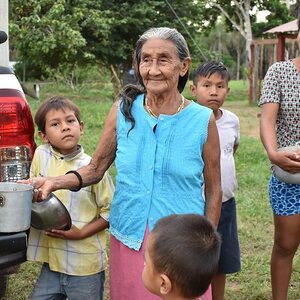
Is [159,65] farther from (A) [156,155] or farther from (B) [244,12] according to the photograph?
(B) [244,12]

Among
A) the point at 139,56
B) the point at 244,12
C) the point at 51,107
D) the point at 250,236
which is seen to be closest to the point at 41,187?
the point at 51,107

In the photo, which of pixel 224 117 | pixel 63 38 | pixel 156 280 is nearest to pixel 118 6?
pixel 63 38

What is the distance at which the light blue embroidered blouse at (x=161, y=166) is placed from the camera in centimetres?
237

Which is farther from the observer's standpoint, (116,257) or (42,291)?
(42,291)

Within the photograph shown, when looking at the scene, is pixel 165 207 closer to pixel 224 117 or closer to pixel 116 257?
pixel 116 257

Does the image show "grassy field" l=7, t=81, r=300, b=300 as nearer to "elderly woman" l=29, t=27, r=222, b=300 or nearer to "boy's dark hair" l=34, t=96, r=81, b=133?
"boy's dark hair" l=34, t=96, r=81, b=133

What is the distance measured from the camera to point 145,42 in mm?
2369

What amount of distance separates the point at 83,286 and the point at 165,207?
2.05ft

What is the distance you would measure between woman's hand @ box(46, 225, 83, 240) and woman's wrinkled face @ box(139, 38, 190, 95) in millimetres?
715

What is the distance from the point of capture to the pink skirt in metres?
2.42

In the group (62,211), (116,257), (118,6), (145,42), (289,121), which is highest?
(118,6)

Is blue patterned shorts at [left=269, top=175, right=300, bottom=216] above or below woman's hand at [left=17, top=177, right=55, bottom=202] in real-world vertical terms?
below

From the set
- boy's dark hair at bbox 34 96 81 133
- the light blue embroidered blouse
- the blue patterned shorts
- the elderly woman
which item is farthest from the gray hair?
the blue patterned shorts

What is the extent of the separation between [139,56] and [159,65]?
15 cm
